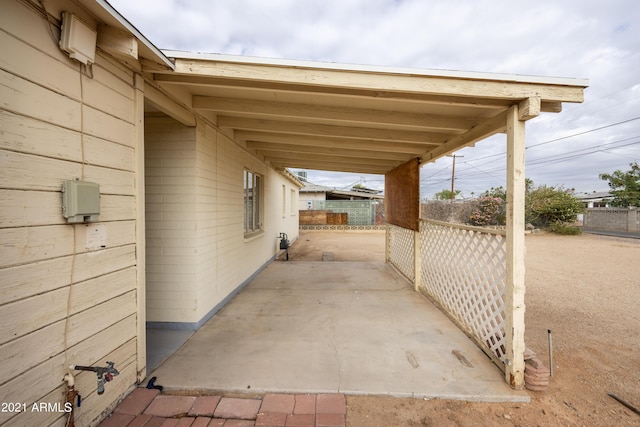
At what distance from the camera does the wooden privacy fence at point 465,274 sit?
2756 mm

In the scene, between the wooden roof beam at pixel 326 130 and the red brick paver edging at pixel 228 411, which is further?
the wooden roof beam at pixel 326 130

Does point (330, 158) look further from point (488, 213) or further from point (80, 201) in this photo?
point (488, 213)

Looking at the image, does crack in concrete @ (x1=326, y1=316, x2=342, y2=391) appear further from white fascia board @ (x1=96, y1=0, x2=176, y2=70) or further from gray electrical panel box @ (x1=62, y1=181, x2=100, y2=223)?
white fascia board @ (x1=96, y1=0, x2=176, y2=70)

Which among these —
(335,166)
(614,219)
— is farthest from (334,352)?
(614,219)

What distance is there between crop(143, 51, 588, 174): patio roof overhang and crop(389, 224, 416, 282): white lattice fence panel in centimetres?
197

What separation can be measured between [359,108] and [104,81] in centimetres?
237

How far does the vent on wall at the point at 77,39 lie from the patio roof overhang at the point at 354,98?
1.65ft

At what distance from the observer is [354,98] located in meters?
2.69

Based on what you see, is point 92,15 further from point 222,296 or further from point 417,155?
point 417,155

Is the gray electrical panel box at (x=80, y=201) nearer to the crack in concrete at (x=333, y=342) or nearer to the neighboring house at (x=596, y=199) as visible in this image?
the crack in concrete at (x=333, y=342)

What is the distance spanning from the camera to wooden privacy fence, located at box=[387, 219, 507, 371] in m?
2.76

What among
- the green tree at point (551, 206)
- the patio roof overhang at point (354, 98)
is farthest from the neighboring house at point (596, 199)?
the patio roof overhang at point (354, 98)

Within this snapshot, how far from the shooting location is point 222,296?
4.03 metres

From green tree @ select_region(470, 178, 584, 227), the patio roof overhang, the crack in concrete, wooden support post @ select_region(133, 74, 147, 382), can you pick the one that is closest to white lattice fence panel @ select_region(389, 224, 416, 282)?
the patio roof overhang
